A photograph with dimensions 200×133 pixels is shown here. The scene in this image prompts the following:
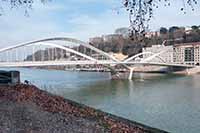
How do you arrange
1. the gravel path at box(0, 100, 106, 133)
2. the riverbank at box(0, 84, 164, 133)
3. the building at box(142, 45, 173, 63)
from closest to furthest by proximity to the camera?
the gravel path at box(0, 100, 106, 133) < the riverbank at box(0, 84, 164, 133) < the building at box(142, 45, 173, 63)

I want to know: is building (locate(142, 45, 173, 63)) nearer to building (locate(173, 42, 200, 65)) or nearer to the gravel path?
building (locate(173, 42, 200, 65))

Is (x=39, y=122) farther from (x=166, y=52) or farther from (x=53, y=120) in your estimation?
(x=166, y=52)

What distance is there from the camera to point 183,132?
388 inches

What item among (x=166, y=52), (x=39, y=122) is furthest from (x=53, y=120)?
(x=166, y=52)

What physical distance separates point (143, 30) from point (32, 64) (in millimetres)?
28809

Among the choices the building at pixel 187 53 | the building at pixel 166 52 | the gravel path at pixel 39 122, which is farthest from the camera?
the building at pixel 187 53

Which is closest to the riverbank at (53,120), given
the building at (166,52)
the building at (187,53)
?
the building at (166,52)

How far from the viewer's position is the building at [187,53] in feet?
205

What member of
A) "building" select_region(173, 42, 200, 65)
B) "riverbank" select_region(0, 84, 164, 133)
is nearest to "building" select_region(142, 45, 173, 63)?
"building" select_region(173, 42, 200, 65)

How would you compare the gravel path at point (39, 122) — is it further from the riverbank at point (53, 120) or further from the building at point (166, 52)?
the building at point (166, 52)

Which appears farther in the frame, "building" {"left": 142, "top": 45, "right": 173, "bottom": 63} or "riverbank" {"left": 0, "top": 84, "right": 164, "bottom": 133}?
"building" {"left": 142, "top": 45, "right": 173, "bottom": 63}

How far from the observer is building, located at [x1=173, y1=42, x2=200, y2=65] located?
62594mm

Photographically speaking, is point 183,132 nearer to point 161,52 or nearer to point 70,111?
point 70,111

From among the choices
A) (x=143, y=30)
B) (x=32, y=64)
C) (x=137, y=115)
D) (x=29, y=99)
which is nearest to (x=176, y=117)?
(x=137, y=115)
